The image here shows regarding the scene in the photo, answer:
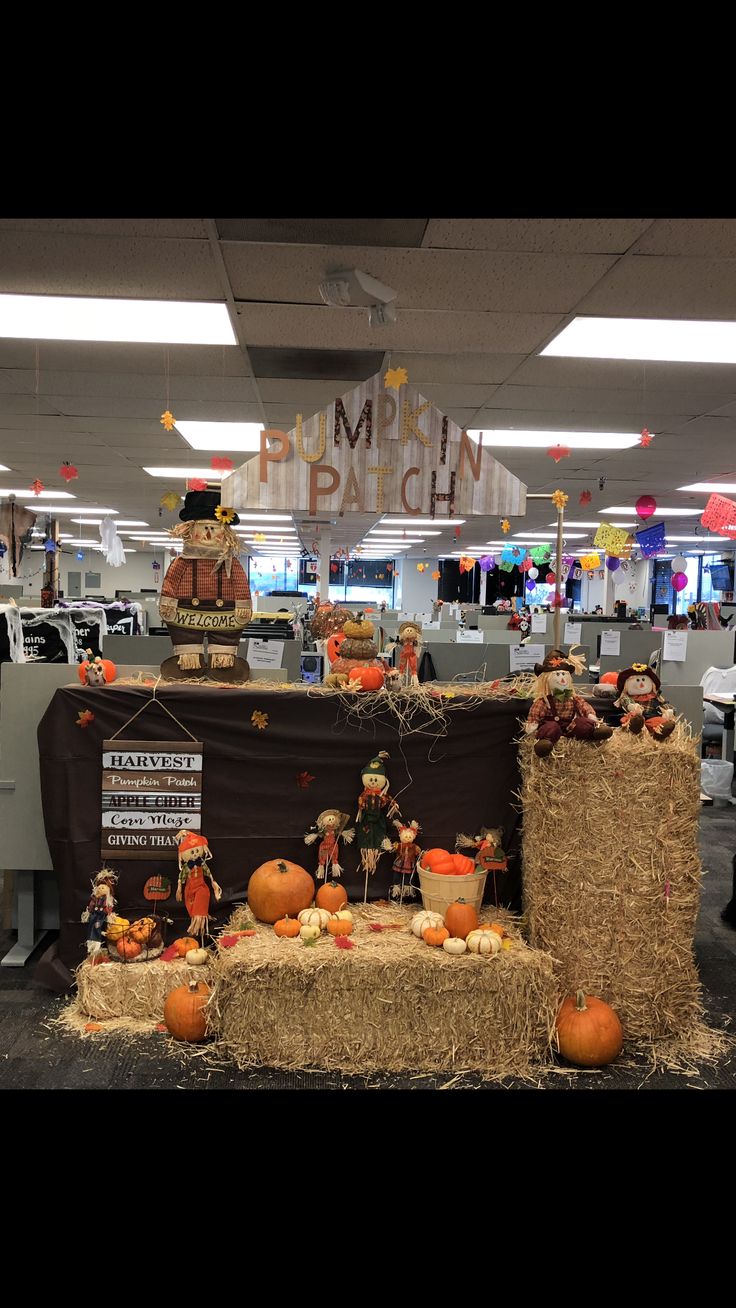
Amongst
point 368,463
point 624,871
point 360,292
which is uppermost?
point 360,292

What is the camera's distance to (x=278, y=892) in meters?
2.72

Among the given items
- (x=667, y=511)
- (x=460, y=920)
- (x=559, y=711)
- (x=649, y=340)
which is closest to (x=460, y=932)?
(x=460, y=920)

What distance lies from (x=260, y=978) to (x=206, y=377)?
375 cm

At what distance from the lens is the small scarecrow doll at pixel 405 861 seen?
291 cm

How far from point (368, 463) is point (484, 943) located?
1758 mm

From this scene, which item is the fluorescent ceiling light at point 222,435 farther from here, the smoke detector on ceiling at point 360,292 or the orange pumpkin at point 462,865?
the orange pumpkin at point 462,865

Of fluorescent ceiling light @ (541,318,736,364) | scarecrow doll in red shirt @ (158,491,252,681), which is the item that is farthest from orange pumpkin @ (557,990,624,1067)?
fluorescent ceiling light @ (541,318,736,364)

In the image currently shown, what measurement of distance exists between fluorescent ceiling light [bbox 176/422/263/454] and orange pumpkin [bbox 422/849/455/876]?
4140 millimetres

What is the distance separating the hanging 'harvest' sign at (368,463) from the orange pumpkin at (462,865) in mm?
1285

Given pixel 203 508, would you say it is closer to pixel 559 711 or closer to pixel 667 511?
pixel 559 711

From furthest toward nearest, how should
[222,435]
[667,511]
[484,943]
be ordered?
[667,511] → [222,435] → [484,943]

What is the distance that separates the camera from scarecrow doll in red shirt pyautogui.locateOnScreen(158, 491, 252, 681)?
3096 mm

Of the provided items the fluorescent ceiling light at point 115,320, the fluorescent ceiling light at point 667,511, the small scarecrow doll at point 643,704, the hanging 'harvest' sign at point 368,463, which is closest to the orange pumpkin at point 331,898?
the small scarecrow doll at point 643,704

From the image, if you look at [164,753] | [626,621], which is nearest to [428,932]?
[164,753]
